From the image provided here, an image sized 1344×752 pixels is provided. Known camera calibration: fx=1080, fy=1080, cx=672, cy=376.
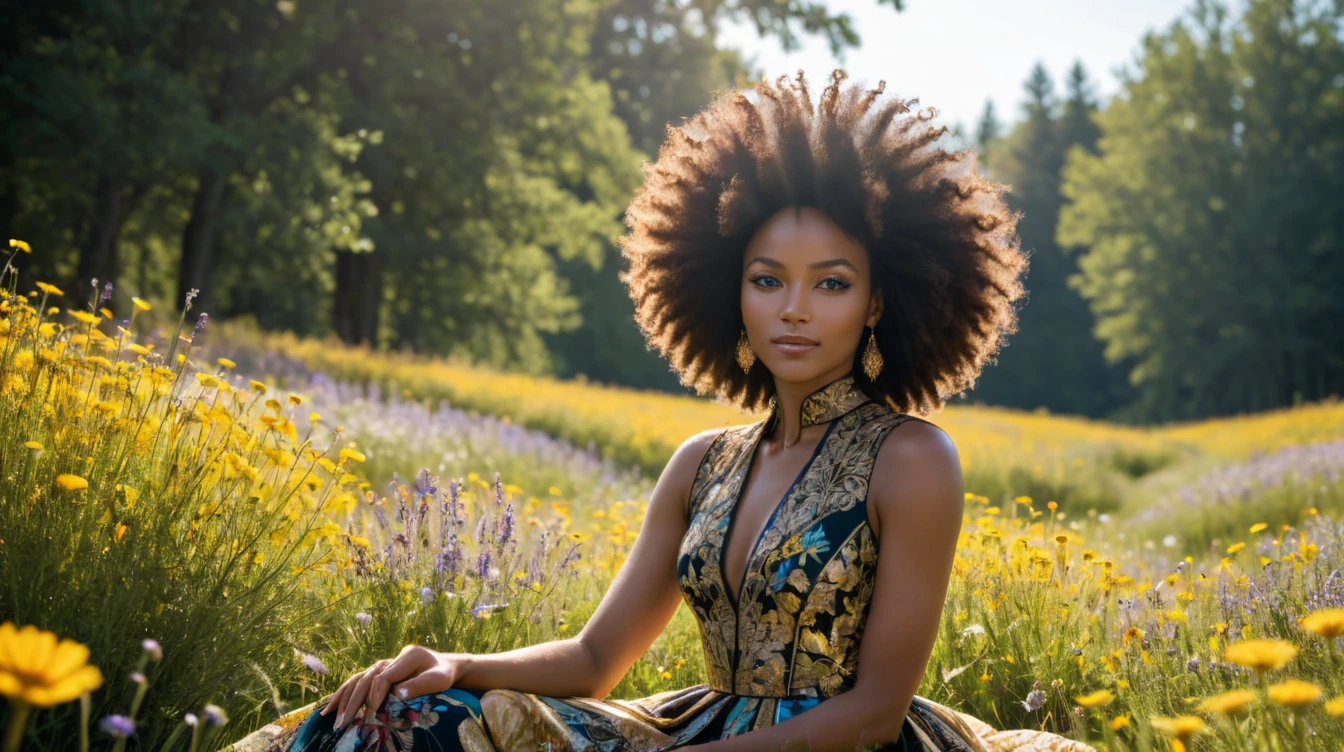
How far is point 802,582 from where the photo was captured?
86.3 inches

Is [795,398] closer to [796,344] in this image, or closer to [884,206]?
[796,344]

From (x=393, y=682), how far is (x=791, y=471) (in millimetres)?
965

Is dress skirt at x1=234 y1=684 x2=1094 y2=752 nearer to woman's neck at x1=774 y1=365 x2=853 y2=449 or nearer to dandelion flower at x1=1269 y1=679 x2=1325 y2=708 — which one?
woman's neck at x1=774 y1=365 x2=853 y2=449

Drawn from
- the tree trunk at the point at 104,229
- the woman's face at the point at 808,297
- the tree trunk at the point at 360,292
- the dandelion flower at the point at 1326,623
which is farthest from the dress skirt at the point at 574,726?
the tree trunk at the point at 360,292

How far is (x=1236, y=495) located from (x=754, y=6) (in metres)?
7.86

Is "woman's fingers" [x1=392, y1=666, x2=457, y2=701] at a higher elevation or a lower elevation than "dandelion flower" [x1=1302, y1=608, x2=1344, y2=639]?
lower

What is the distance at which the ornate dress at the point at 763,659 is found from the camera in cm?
204

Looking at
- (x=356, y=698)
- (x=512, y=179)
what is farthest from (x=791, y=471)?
(x=512, y=179)

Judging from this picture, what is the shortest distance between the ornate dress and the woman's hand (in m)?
0.02

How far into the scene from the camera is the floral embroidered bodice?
219cm

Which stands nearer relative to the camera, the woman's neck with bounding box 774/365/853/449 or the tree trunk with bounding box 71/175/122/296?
the woman's neck with bounding box 774/365/853/449

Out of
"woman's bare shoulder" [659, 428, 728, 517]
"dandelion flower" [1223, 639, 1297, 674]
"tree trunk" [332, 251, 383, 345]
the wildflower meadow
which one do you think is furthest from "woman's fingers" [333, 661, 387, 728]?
"tree trunk" [332, 251, 383, 345]

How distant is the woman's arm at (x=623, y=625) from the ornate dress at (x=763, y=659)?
0.10m

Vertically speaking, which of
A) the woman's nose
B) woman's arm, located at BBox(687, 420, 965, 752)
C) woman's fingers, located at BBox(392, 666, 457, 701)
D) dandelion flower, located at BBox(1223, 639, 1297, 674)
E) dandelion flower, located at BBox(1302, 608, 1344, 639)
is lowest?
woman's fingers, located at BBox(392, 666, 457, 701)
